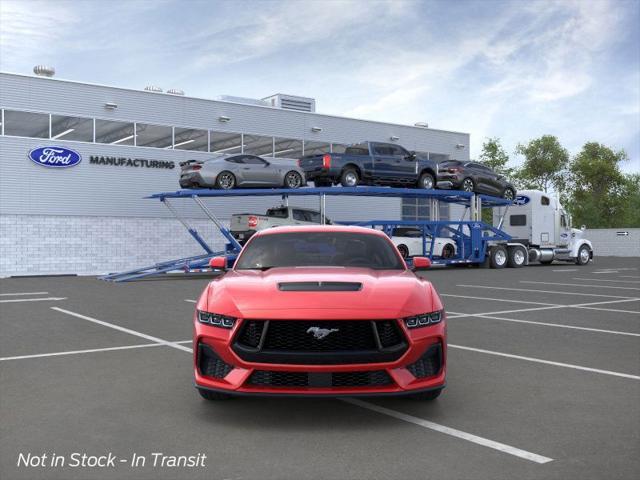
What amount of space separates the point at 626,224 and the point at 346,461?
85.5 m

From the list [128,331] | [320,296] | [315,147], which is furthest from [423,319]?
[315,147]

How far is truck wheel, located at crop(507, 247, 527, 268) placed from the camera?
94.3ft

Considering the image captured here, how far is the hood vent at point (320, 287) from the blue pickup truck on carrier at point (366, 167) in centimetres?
1892

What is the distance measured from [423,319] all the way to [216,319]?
4.87 ft

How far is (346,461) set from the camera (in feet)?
13.0

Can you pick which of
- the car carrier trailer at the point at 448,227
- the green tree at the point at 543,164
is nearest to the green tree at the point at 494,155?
the green tree at the point at 543,164

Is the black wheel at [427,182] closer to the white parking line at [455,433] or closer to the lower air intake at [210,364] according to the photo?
the white parking line at [455,433]

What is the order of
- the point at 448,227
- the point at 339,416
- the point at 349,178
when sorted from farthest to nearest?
the point at 448,227 → the point at 349,178 → the point at 339,416

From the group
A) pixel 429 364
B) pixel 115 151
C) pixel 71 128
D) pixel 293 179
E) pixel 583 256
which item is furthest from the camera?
pixel 583 256

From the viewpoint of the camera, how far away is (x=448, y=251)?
27516mm

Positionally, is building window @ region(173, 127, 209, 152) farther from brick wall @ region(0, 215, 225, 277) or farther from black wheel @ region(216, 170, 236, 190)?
black wheel @ region(216, 170, 236, 190)

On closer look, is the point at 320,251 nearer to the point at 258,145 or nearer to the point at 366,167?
the point at 366,167

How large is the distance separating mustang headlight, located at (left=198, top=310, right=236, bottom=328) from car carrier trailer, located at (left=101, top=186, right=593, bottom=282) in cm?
1711

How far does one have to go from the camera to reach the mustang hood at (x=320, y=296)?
4.57m
